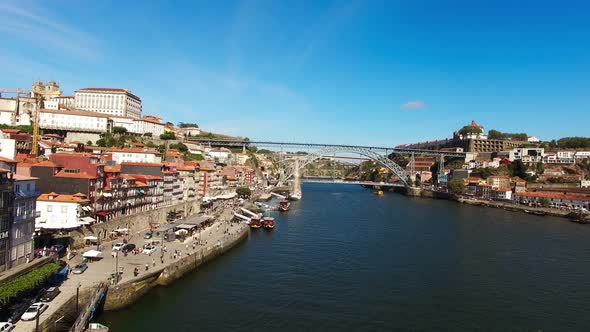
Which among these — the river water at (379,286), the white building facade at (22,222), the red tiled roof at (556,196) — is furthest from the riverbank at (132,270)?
the red tiled roof at (556,196)

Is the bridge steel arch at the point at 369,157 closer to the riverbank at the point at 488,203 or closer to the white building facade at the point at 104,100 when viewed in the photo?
the riverbank at the point at 488,203

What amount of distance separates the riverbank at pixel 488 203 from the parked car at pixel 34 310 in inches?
1651

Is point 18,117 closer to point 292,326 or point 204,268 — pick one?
point 204,268

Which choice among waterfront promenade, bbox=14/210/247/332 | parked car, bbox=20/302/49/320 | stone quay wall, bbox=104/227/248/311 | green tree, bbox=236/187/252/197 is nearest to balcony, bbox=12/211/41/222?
waterfront promenade, bbox=14/210/247/332

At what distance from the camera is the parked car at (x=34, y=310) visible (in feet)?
34.0

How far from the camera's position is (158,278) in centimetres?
1536

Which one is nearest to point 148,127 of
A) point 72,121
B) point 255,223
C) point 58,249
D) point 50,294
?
point 72,121

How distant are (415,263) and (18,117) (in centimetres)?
4024

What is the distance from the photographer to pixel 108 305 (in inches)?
511

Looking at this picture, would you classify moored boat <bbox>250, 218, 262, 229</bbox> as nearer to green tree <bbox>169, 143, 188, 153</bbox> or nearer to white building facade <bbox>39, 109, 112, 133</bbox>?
white building facade <bbox>39, 109, 112, 133</bbox>

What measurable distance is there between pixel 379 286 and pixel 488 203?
40.2 metres

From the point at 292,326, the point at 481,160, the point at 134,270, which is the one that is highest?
the point at 481,160

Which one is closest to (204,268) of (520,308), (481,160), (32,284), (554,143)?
(32,284)

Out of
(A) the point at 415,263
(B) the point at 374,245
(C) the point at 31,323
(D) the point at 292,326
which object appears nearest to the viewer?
(C) the point at 31,323
